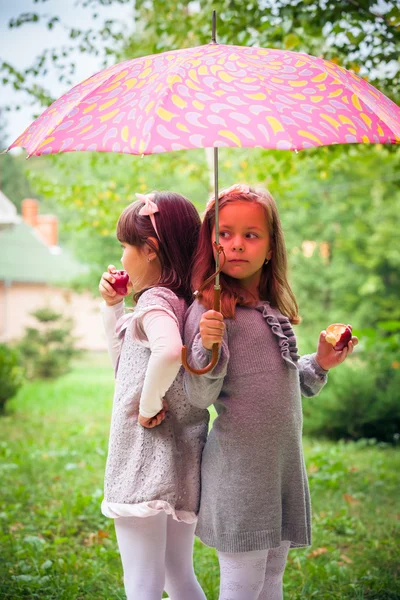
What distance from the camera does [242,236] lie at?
2510 millimetres

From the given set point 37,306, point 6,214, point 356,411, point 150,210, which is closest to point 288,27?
point 150,210

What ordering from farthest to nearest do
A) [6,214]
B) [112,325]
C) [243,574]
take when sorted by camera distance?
[6,214] < [112,325] < [243,574]

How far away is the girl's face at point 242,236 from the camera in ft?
8.16

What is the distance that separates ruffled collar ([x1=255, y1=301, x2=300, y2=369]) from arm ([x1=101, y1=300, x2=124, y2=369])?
595 mm

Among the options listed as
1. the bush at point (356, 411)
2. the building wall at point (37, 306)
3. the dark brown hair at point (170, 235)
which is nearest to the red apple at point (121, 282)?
the dark brown hair at point (170, 235)

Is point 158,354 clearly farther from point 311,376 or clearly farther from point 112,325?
point 311,376

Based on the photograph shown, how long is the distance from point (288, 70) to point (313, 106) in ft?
0.75

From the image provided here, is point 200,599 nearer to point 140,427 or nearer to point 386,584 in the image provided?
point 140,427

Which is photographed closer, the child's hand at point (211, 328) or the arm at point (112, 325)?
the child's hand at point (211, 328)

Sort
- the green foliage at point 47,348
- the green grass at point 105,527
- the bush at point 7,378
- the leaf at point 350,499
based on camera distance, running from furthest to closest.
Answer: the green foliage at point 47,348
the bush at point 7,378
the leaf at point 350,499
the green grass at point 105,527

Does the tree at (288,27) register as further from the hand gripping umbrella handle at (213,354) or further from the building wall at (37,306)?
the building wall at (37,306)

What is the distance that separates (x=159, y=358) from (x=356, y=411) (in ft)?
21.1

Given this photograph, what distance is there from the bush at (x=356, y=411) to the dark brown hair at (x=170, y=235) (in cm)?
603

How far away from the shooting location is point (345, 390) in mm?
8352
